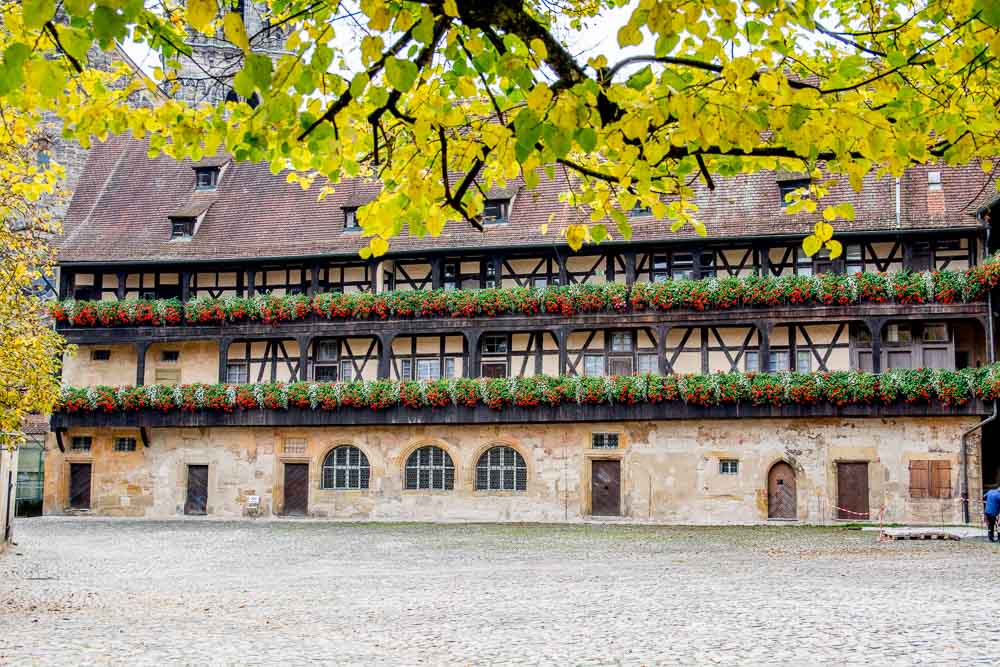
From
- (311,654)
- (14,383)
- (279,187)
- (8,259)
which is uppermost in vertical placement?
(279,187)

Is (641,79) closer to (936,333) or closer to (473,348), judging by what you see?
(473,348)

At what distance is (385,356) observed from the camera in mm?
34000

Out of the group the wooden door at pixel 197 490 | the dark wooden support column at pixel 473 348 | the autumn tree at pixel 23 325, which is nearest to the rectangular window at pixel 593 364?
the dark wooden support column at pixel 473 348

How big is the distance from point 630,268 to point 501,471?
21.2 ft

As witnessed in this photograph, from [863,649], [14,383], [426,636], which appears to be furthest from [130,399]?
[863,649]

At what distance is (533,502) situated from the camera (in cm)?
→ 3325

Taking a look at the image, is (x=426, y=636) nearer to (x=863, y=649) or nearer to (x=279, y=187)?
(x=863, y=649)

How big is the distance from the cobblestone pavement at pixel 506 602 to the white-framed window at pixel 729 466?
7359 mm

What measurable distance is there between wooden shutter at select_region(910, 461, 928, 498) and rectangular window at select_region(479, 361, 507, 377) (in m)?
10.8

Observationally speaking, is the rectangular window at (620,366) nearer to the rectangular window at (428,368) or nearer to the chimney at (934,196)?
the rectangular window at (428,368)

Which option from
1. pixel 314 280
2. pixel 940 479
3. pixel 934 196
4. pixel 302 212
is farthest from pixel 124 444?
pixel 934 196

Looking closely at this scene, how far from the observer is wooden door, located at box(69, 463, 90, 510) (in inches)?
1439

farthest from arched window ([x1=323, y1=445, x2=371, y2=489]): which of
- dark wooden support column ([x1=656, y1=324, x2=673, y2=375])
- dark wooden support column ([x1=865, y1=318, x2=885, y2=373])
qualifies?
dark wooden support column ([x1=865, y1=318, x2=885, y2=373])

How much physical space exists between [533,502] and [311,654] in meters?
24.5
